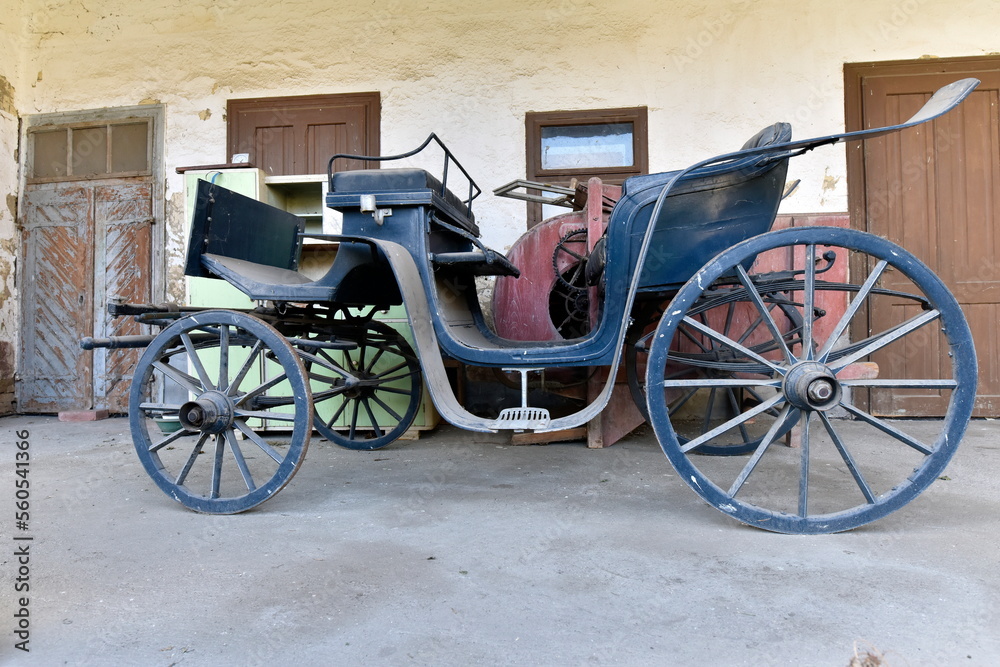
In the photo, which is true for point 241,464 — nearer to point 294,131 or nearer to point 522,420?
point 522,420

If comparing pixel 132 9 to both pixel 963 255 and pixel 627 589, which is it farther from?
pixel 963 255

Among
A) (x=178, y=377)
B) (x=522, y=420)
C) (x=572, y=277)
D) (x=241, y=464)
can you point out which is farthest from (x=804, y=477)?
(x=178, y=377)

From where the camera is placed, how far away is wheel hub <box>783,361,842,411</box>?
1871 mm

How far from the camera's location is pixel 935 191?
13.9 ft

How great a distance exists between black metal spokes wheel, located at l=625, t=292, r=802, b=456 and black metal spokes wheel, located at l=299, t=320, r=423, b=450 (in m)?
1.31

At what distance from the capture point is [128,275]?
4789 mm

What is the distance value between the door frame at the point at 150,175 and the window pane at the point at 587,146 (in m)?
3.21

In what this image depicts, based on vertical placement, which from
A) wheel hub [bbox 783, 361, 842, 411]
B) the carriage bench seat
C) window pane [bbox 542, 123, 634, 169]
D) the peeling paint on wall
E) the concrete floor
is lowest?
the concrete floor

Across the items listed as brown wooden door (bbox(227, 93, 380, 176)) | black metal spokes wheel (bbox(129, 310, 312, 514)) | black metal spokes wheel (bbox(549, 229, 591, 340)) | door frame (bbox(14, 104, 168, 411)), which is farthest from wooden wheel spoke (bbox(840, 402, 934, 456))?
door frame (bbox(14, 104, 168, 411))

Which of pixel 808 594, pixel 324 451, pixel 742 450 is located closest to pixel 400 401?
pixel 324 451

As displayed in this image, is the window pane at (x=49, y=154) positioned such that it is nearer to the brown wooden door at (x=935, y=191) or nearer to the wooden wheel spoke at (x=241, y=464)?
the wooden wheel spoke at (x=241, y=464)

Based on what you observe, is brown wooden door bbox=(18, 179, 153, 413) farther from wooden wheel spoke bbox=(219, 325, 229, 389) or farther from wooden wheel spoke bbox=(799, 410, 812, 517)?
wooden wheel spoke bbox=(799, 410, 812, 517)

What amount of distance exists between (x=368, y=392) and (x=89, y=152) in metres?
3.72

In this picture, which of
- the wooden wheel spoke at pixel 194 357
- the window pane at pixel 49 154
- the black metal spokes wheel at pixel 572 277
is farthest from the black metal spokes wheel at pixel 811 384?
the window pane at pixel 49 154
